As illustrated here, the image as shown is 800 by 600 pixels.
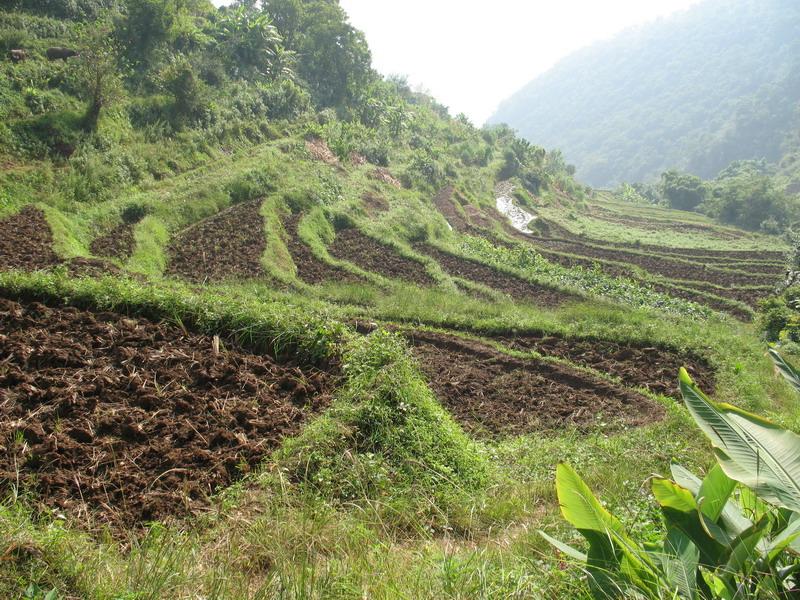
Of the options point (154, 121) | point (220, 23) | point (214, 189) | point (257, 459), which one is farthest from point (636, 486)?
point (220, 23)

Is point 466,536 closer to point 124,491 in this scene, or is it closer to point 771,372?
point 124,491

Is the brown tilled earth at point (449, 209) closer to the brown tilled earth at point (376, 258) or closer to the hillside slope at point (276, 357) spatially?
the hillside slope at point (276, 357)

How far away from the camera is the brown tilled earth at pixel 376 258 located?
51.3ft

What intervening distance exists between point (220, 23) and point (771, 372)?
34391mm

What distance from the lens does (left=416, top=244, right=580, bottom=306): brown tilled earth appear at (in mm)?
15406

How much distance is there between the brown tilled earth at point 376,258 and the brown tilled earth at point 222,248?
2936 millimetres

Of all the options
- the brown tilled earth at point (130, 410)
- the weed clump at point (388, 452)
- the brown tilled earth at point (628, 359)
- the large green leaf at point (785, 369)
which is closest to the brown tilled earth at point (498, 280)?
the brown tilled earth at point (628, 359)

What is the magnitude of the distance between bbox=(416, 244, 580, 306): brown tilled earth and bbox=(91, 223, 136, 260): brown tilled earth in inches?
393

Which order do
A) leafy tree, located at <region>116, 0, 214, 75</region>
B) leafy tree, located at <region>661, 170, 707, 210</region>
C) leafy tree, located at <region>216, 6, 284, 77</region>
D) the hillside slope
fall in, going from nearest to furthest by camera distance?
the hillside slope < leafy tree, located at <region>116, 0, 214, 75</region> < leafy tree, located at <region>216, 6, 284, 77</region> < leafy tree, located at <region>661, 170, 707, 210</region>

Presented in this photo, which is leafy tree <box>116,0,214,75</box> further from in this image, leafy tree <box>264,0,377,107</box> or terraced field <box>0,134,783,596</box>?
leafy tree <box>264,0,377,107</box>

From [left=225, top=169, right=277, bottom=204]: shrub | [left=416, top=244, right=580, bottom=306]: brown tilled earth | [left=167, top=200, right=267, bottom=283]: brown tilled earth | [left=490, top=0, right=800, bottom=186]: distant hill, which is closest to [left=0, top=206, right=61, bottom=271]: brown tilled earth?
[left=167, top=200, right=267, bottom=283]: brown tilled earth

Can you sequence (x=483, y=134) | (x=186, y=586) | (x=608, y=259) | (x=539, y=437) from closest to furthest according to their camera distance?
1. (x=186, y=586)
2. (x=539, y=437)
3. (x=608, y=259)
4. (x=483, y=134)

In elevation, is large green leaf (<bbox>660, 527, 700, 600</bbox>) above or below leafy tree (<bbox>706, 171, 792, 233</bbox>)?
below

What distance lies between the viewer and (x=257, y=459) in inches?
178
